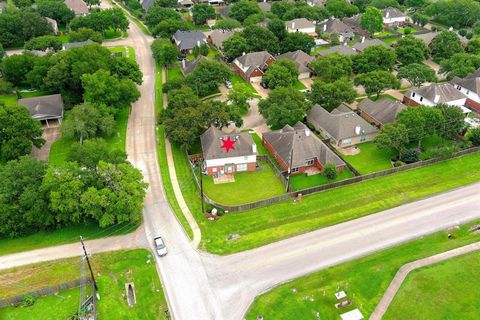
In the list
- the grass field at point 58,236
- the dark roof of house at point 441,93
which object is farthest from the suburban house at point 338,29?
the grass field at point 58,236

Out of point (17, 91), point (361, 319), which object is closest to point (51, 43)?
point (17, 91)

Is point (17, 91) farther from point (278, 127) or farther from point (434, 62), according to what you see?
point (434, 62)

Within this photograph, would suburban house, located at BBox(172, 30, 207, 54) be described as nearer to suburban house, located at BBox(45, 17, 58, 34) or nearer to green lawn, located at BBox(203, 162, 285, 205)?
suburban house, located at BBox(45, 17, 58, 34)

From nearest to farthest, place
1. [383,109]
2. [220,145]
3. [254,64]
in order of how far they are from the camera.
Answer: [220,145], [383,109], [254,64]

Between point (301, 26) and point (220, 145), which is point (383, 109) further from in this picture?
point (301, 26)

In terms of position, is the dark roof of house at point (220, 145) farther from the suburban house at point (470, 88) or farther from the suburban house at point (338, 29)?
the suburban house at point (338, 29)

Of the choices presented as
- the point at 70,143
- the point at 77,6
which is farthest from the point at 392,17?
the point at 70,143

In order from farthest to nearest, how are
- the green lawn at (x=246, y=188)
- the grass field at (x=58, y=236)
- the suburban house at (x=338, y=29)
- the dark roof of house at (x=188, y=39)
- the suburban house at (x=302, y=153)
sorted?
1. the suburban house at (x=338, y=29)
2. the dark roof of house at (x=188, y=39)
3. the suburban house at (x=302, y=153)
4. the green lawn at (x=246, y=188)
5. the grass field at (x=58, y=236)
